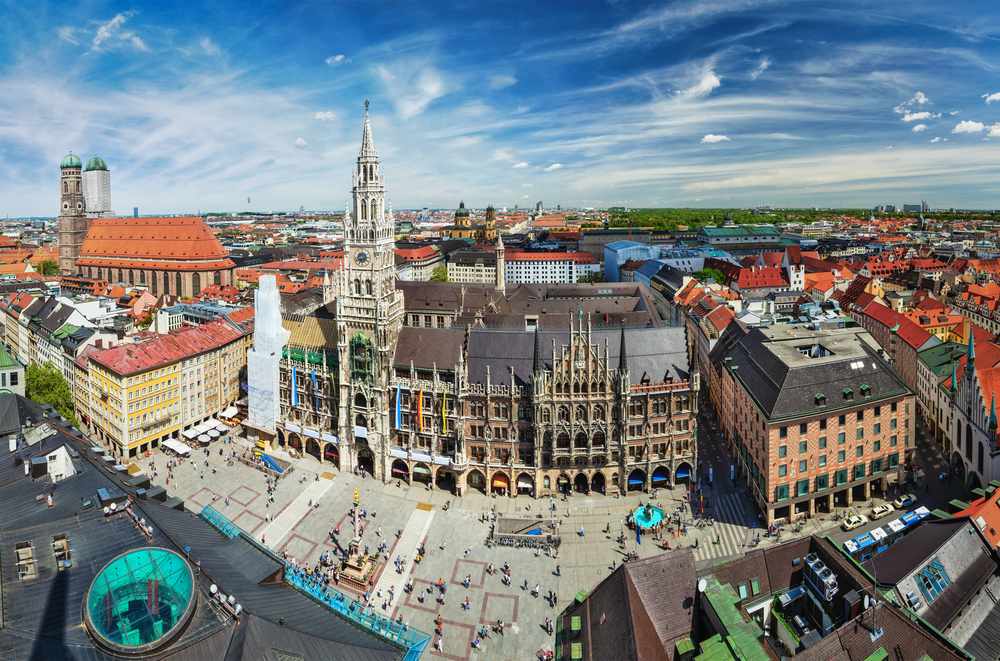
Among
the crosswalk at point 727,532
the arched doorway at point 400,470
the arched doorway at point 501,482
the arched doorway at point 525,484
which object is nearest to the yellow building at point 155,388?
the arched doorway at point 400,470

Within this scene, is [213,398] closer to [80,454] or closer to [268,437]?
[268,437]

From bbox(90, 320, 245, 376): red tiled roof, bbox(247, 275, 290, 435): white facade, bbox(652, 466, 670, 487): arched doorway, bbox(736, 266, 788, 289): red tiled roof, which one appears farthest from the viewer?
bbox(736, 266, 788, 289): red tiled roof

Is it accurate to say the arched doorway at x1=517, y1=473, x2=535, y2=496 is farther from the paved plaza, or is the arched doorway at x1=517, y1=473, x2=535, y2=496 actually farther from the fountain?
the fountain

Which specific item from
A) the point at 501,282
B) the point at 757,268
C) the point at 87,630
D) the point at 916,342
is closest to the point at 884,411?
the point at 916,342

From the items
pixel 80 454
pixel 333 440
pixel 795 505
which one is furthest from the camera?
pixel 333 440

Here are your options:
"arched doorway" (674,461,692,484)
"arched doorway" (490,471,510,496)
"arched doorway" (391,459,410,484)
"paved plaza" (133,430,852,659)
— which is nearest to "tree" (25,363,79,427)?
"paved plaza" (133,430,852,659)

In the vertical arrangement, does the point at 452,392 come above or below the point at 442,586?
above
